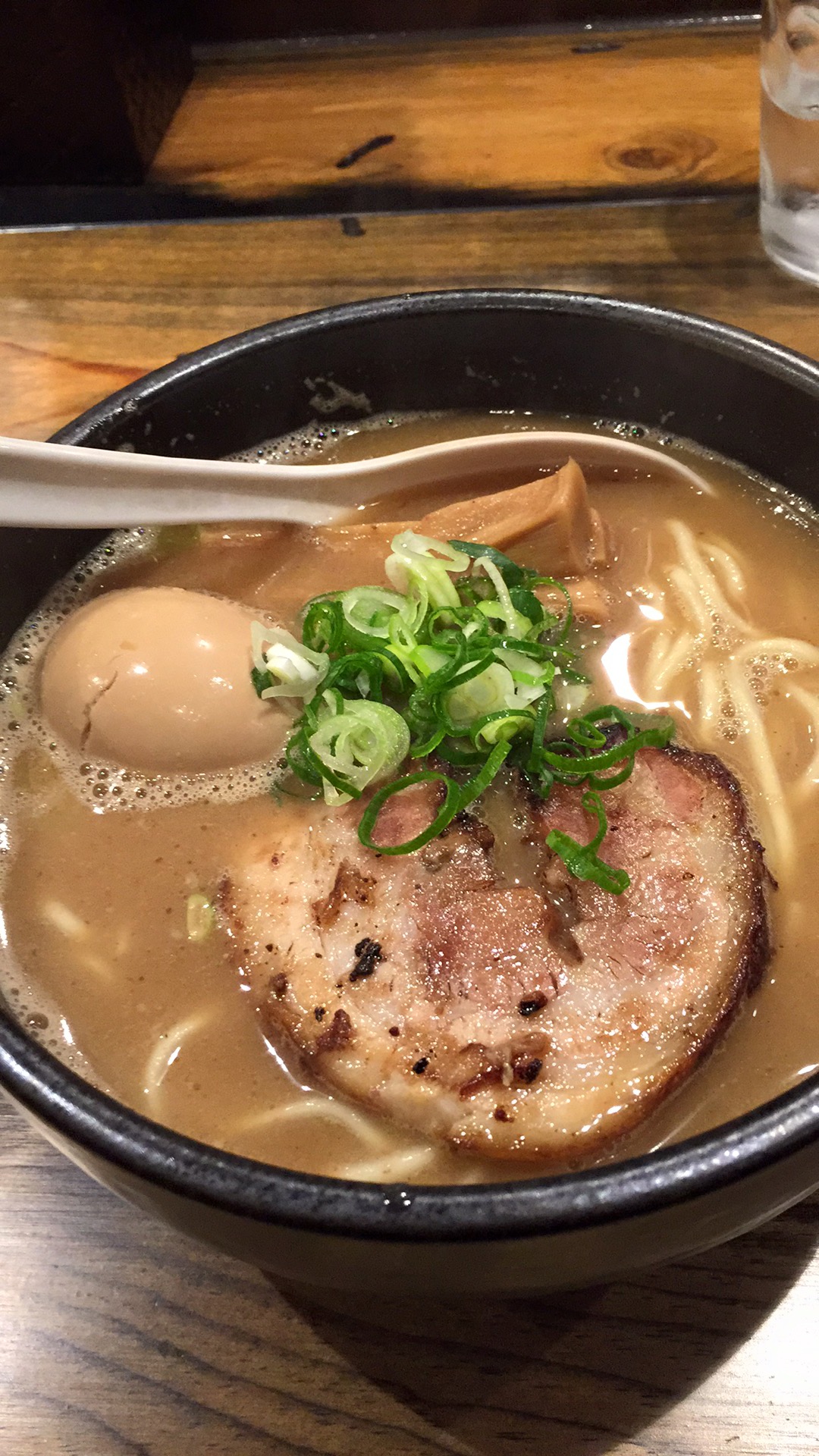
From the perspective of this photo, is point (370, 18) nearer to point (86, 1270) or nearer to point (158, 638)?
point (158, 638)

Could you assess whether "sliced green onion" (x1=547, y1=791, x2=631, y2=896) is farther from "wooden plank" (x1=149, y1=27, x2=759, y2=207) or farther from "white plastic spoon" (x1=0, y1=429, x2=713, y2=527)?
"wooden plank" (x1=149, y1=27, x2=759, y2=207)

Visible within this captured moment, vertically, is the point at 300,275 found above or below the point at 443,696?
above

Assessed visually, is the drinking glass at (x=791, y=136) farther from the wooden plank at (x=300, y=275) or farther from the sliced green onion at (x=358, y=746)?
the sliced green onion at (x=358, y=746)

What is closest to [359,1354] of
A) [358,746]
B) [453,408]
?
[358,746]

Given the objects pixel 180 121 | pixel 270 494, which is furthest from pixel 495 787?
pixel 180 121

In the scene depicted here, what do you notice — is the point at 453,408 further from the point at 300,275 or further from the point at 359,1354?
the point at 359,1354

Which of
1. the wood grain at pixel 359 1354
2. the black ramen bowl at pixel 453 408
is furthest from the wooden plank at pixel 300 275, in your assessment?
the wood grain at pixel 359 1354
